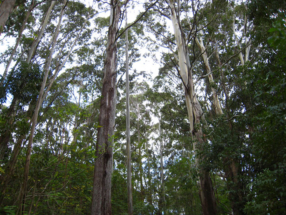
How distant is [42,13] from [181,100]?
31.2 feet

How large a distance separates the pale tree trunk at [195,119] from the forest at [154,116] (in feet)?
0.10

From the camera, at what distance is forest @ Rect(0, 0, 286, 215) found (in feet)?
9.32

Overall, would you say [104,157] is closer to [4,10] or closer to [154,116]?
[4,10]

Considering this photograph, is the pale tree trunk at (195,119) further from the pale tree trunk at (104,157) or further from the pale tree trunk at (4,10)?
the pale tree trunk at (4,10)

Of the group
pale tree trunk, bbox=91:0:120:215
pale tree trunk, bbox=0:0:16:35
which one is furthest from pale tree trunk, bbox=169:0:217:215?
pale tree trunk, bbox=0:0:16:35

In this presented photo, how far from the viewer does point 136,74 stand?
517 inches

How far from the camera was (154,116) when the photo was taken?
15.9 metres

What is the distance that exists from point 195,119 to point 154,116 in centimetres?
1008

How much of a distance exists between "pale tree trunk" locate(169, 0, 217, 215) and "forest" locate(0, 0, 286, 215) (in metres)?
0.03

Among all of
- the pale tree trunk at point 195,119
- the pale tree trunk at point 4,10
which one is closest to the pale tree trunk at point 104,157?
the pale tree trunk at point 195,119

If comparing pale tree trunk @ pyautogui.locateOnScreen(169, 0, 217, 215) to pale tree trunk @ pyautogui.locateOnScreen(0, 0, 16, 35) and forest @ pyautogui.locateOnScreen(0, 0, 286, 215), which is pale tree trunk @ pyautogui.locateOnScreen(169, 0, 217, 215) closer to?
forest @ pyautogui.locateOnScreen(0, 0, 286, 215)

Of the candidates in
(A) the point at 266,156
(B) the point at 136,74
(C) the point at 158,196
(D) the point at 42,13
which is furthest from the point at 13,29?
(A) the point at 266,156

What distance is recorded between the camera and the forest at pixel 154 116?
284 centimetres

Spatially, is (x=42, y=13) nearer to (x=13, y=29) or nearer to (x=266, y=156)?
(x=13, y=29)
